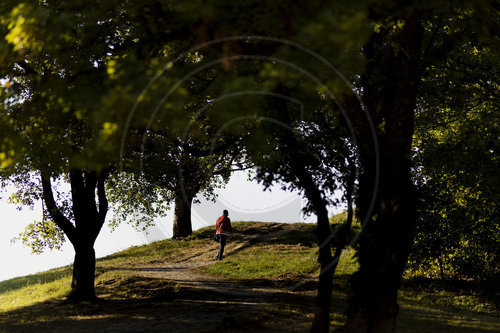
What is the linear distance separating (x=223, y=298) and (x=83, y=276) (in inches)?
204

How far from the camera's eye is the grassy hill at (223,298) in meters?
13.3

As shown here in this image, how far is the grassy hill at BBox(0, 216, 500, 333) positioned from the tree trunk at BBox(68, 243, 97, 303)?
53 centimetres

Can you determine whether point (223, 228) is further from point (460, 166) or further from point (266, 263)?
point (460, 166)

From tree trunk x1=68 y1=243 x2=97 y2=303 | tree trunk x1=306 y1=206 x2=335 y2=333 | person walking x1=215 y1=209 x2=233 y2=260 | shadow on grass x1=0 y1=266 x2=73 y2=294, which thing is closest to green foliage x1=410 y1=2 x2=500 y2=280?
tree trunk x1=306 y1=206 x2=335 y2=333

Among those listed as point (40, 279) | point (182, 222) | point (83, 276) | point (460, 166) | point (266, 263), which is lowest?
point (40, 279)

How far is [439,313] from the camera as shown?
52.7 feet

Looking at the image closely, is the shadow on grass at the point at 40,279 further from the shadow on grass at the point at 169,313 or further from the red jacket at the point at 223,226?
the red jacket at the point at 223,226

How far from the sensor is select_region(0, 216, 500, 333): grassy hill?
13.3m

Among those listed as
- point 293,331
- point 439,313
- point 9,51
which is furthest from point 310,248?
point 9,51

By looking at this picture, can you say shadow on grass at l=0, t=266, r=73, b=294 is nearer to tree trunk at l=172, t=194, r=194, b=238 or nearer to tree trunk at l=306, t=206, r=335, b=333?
tree trunk at l=172, t=194, r=194, b=238

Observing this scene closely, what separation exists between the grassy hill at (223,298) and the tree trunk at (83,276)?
0.53 metres

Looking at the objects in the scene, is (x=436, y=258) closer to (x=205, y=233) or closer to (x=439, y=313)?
(x=439, y=313)

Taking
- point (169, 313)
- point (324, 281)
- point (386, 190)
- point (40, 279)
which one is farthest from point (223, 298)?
point (40, 279)

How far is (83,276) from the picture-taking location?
57.8 ft
